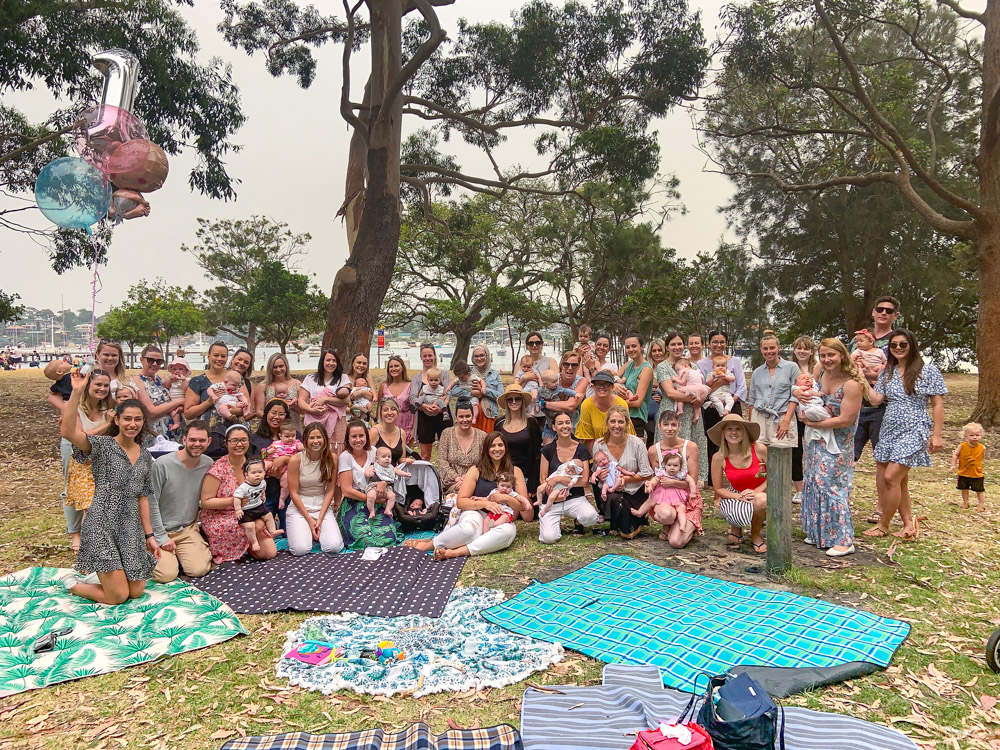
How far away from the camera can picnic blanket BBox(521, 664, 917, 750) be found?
8.96 feet

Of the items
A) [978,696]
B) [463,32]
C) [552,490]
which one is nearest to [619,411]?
[552,490]

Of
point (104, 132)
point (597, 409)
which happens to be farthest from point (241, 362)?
point (597, 409)

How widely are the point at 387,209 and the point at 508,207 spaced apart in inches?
573

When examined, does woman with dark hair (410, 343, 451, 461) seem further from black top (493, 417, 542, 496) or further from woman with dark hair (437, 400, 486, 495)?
black top (493, 417, 542, 496)

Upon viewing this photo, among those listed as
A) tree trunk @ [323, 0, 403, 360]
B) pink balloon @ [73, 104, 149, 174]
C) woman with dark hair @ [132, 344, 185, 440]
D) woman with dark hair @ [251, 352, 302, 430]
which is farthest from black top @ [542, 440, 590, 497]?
tree trunk @ [323, 0, 403, 360]

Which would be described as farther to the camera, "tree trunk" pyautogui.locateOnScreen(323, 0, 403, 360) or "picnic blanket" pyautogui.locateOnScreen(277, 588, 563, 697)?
"tree trunk" pyautogui.locateOnScreen(323, 0, 403, 360)

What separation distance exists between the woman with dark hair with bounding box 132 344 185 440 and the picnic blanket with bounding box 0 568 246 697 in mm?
1808

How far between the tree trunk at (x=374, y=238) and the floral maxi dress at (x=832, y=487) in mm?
7817

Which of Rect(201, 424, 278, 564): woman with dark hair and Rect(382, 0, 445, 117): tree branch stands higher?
Rect(382, 0, 445, 117): tree branch

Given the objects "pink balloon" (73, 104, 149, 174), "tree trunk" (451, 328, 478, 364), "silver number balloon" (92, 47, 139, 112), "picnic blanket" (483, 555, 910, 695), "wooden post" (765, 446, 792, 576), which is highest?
"silver number balloon" (92, 47, 139, 112)

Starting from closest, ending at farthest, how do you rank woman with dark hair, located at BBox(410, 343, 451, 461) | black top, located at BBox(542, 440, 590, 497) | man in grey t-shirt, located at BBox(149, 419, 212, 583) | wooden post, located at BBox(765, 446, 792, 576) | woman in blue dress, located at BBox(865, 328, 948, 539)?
wooden post, located at BBox(765, 446, 792, 576) < man in grey t-shirt, located at BBox(149, 419, 212, 583) < woman in blue dress, located at BBox(865, 328, 948, 539) < black top, located at BBox(542, 440, 590, 497) < woman with dark hair, located at BBox(410, 343, 451, 461)

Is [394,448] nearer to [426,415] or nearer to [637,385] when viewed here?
[426,415]

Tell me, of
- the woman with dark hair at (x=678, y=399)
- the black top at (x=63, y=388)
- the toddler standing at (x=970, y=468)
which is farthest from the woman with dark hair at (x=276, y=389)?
the toddler standing at (x=970, y=468)

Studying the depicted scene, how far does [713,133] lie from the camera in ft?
48.4
